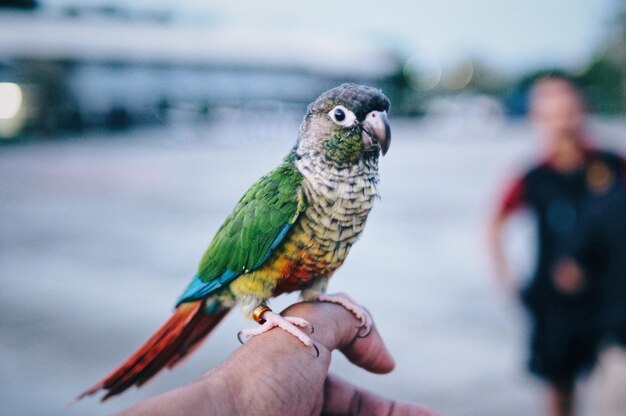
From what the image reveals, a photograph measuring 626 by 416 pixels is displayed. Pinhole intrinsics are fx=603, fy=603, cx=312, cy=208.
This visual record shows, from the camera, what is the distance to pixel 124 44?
9.72 meters

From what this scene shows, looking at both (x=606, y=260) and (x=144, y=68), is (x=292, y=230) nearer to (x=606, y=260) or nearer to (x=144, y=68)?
(x=606, y=260)

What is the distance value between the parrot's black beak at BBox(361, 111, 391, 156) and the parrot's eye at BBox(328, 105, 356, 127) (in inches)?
1.4

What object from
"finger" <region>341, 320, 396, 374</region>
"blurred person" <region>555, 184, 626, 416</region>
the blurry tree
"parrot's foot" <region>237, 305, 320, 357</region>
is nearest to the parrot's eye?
"parrot's foot" <region>237, 305, 320, 357</region>

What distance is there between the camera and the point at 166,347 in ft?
5.24

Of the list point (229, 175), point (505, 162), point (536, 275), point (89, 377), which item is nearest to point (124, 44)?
point (229, 175)

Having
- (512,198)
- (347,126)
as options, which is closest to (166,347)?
(347,126)

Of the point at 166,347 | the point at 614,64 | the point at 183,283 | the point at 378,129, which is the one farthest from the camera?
the point at 614,64

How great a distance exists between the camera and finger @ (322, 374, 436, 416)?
181 cm

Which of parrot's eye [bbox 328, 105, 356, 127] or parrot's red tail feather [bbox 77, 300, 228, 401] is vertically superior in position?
parrot's eye [bbox 328, 105, 356, 127]

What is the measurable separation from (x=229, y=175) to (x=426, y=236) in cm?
651

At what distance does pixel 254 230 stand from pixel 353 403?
0.65 metres

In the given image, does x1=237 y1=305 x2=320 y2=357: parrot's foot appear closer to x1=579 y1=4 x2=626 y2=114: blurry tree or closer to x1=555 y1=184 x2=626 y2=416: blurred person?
x1=555 y1=184 x2=626 y2=416: blurred person

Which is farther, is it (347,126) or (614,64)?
(614,64)

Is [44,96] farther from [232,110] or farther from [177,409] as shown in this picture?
[177,409]
